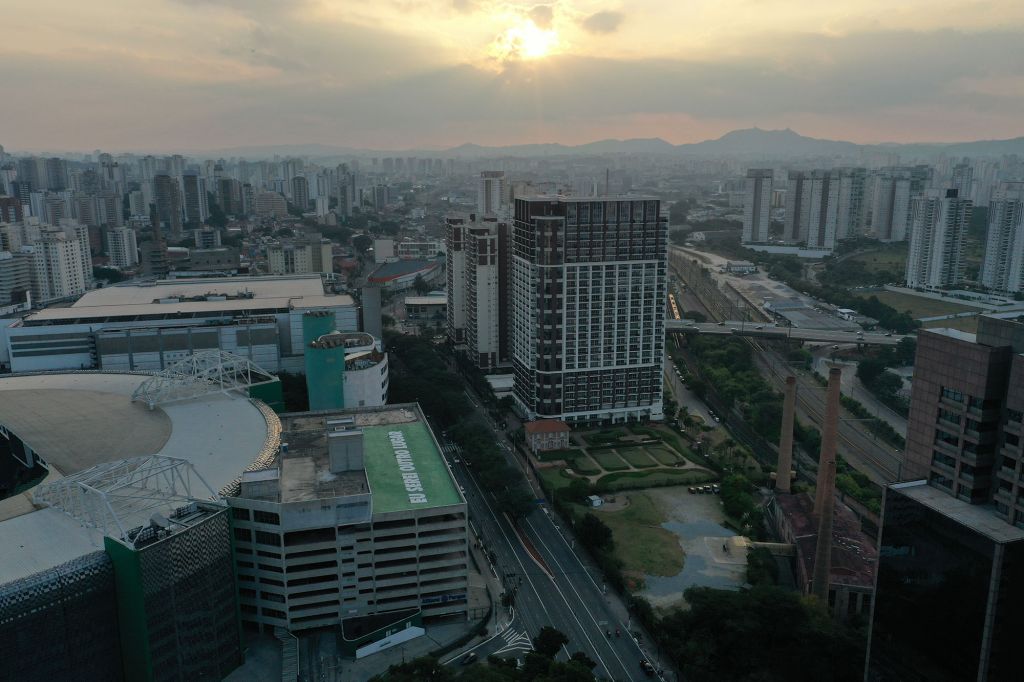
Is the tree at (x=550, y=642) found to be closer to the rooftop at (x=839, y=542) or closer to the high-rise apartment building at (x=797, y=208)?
the rooftop at (x=839, y=542)

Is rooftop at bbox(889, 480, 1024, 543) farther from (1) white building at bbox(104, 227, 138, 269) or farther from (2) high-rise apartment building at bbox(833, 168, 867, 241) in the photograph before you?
(2) high-rise apartment building at bbox(833, 168, 867, 241)

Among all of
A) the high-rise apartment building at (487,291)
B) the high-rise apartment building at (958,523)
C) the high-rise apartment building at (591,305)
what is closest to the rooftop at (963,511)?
the high-rise apartment building at (958,523)

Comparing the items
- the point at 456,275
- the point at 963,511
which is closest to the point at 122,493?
the point at 963,511

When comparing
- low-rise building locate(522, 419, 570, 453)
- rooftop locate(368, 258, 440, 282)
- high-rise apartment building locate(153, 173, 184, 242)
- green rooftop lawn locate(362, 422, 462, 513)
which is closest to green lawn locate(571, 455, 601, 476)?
low-rise building locate(522, 419, 570, 453)

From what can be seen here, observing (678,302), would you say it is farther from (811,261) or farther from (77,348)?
(77,348)

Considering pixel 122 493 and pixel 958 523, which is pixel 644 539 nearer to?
pixel 958 523

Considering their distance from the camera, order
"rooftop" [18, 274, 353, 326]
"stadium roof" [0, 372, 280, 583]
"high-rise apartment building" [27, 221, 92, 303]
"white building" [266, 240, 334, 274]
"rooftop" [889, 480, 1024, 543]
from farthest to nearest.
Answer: "white building" [266, 240, 334, 274], "high-rise apartment building" [27, 221, 92, 303], "rooftop" [18, 274, 353, 326], "stadium roof" [0, 372, 280, 583], "rooftop" [889, 480, 1024, 543]
